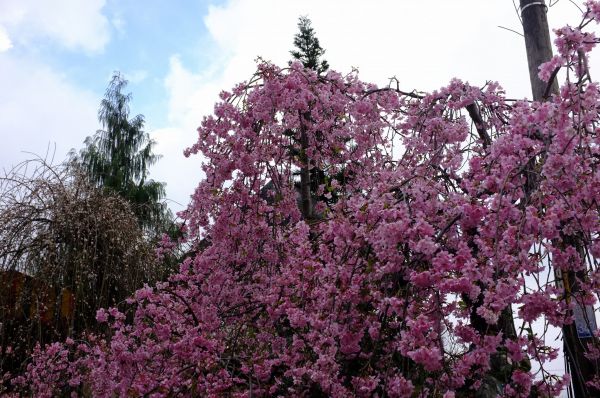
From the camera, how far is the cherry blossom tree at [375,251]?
2.03 metres

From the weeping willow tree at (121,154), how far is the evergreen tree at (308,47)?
5.01 meters

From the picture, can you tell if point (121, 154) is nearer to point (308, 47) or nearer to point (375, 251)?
point (308, 47)

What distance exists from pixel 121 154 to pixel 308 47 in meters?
5.97

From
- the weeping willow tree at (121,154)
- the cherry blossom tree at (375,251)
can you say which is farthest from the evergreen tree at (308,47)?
the cherry blossom tree at (375,251)

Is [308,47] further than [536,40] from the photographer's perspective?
Yes

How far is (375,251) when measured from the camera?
2375mm

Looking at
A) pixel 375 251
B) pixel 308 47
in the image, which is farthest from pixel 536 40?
pixel 308 47

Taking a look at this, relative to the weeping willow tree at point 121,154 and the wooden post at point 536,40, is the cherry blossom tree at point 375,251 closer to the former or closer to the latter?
the wooden post at point 536,40

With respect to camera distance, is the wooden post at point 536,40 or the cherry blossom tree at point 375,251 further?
the wooden post at point 536,40

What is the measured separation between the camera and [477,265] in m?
2.08

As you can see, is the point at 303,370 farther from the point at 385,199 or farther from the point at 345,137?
the point at 345,137

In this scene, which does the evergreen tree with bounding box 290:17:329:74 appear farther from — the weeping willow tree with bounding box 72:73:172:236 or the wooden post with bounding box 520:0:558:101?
the wooden post with bounding box 520:0:558:101

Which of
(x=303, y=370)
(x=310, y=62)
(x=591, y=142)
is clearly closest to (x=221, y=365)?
(x=303, y=370)

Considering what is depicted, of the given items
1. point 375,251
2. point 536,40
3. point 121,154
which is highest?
point 121,154
